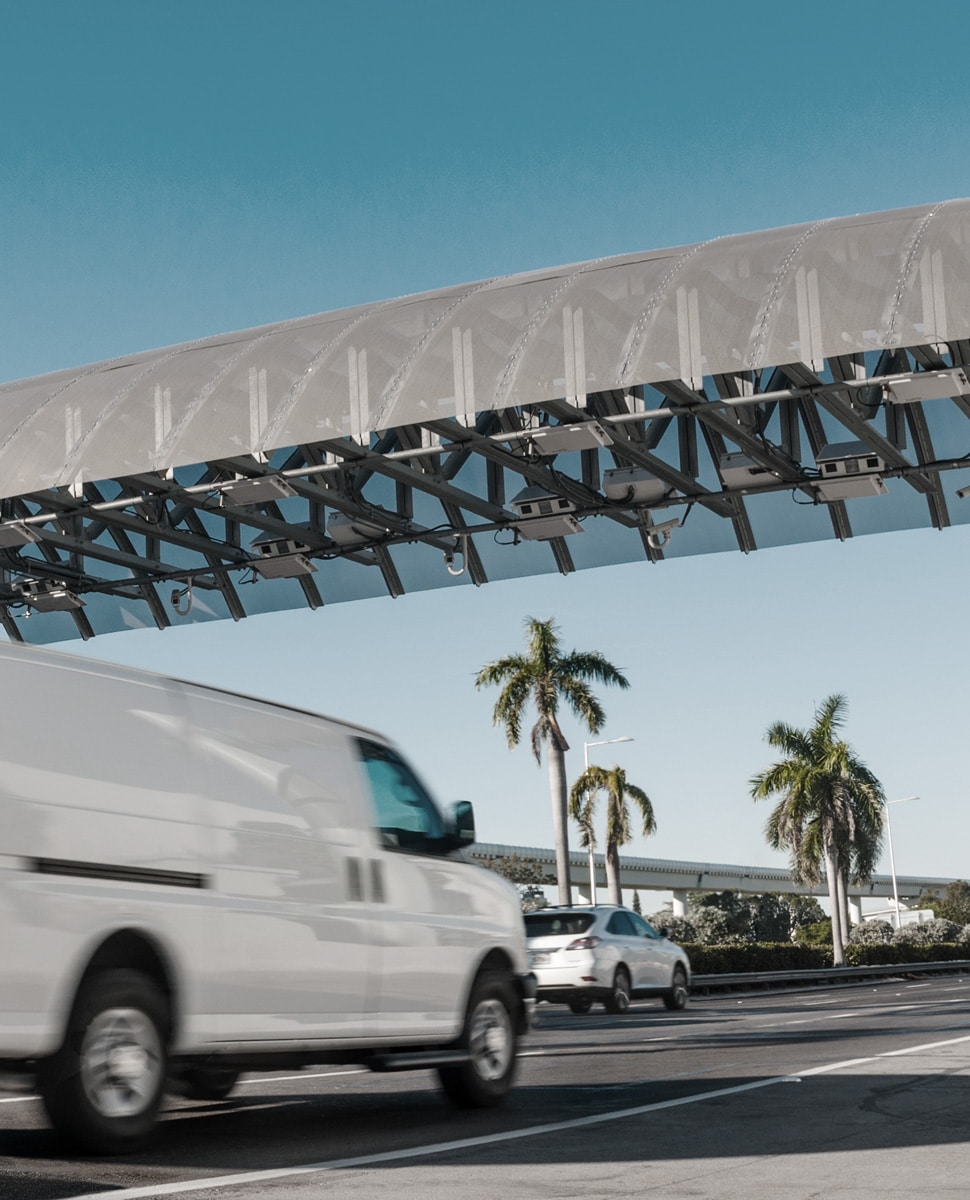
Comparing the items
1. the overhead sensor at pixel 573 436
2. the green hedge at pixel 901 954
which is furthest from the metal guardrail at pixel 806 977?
the overhead sensor at pixel 573 436

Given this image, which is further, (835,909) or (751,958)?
(835,909)

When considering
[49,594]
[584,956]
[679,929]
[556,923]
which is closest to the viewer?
[49,594]

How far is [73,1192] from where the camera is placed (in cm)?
636

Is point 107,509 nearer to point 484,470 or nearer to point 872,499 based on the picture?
point 484,470

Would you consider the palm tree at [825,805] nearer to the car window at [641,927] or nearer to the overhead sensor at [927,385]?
the car window at [641,927]

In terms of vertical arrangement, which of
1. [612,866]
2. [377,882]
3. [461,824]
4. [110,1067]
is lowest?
[110,1067]

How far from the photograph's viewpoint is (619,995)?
26.1m

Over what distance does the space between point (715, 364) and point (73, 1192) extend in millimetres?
10352

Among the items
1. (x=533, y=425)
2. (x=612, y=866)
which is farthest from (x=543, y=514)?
(x=612, y=866)

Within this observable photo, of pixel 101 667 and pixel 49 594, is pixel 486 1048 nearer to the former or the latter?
pixel 101 667

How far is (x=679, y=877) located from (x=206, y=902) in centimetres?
Answer: 9146

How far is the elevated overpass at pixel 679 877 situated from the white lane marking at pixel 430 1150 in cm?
6205

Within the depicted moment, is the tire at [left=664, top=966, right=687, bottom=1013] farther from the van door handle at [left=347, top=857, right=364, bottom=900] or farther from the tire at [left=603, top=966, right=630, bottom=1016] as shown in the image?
the van door handle at [left=347, top=857, right=364, bottom=900]

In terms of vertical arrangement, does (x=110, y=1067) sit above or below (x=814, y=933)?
below
